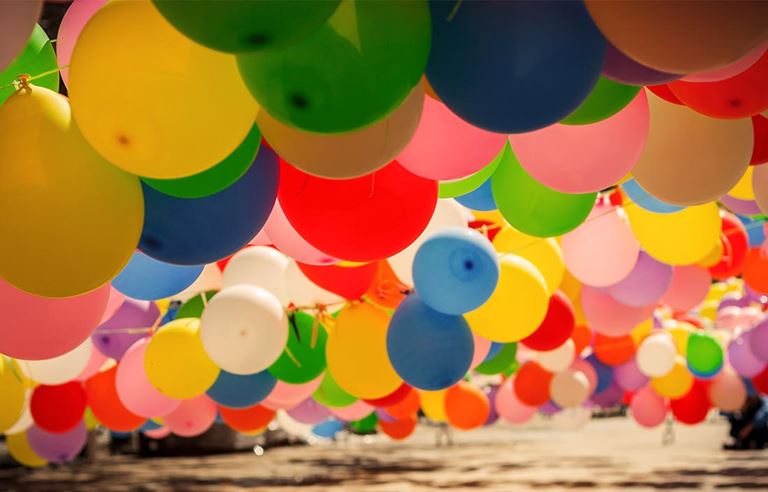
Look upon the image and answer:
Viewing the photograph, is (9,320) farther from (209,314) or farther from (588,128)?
(588,128)

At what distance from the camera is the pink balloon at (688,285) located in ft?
11.7

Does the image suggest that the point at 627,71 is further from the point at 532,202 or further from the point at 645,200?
the point at 645,200

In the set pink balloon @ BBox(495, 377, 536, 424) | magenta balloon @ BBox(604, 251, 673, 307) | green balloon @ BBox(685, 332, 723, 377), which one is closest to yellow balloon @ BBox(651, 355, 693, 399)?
green balloon @ BBox(685, 332, 723, 377)

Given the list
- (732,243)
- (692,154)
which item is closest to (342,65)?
(692,154)

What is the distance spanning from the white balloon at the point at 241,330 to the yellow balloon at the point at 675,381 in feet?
9.16

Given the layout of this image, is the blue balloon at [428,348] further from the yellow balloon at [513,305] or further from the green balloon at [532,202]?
the green balloon at [532,202]

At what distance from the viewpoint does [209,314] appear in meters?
2.58

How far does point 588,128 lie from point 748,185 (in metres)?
1.00

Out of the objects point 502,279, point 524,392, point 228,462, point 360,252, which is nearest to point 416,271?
point 502,279

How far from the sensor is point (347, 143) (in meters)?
1.31

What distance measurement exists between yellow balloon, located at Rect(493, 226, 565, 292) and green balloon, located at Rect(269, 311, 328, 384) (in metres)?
0.75

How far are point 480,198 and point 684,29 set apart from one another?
1.42 metres

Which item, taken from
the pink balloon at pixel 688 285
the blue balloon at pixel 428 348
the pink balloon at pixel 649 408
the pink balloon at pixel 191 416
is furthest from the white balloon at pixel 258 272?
the pink balloon at pixel 649 408

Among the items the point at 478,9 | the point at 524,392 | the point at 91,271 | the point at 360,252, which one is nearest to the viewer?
the point at 478,9
